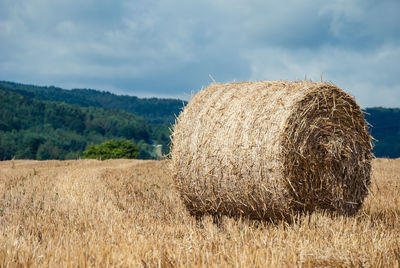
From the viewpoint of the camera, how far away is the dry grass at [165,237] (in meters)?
4.12

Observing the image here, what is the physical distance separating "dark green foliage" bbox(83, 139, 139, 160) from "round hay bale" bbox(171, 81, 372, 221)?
146 ft

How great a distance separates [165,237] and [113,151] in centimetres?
4824

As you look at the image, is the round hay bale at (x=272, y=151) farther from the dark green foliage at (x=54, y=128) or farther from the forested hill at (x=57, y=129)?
the forested hill at (x=57, y=129)

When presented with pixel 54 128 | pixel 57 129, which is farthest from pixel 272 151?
pixel 54 128

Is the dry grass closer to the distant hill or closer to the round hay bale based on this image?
the round hay bale

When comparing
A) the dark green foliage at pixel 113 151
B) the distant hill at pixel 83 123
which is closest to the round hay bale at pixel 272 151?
the dark green foliage at pixel 113 151

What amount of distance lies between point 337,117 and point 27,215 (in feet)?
19.1

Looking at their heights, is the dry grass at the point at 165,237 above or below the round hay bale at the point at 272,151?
below

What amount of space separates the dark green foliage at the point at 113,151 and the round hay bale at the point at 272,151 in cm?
4447

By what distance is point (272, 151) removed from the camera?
6.21 meters

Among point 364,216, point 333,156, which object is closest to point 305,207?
point 333,156

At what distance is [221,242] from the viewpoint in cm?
480

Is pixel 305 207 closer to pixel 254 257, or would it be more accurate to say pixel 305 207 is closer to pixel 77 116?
pixel 254 257

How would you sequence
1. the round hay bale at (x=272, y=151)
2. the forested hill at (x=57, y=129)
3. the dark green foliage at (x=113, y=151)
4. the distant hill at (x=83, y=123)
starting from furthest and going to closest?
1. the distant hill at (x=83, y=123)
2. the forested hill at (x=57, y=129)
3. the dark green foliage at (x=113, y=151)
4. the round hay bale at (x=272, y=151)
